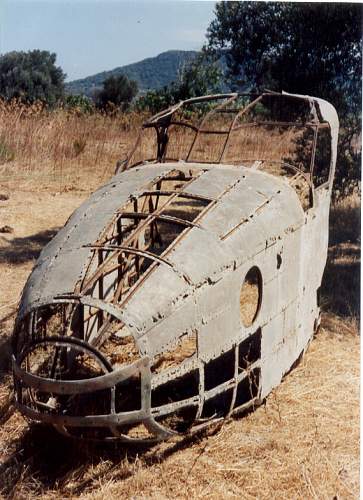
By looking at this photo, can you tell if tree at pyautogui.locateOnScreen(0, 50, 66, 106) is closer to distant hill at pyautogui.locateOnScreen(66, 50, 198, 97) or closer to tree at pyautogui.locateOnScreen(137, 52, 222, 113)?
distant hill at pyautogui.locateOnScreen(66, 50, 198, 97)

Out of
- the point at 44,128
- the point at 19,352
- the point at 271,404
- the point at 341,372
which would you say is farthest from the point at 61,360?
the point at 44,128

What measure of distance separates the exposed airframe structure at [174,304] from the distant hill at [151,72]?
555cm

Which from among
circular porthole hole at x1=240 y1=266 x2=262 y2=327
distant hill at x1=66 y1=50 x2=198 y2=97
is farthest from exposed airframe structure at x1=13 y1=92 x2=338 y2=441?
distant hill at x1=66 y1=50 x2=198 y2=97

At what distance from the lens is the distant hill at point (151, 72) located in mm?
15524

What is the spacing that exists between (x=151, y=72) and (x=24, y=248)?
1097cm

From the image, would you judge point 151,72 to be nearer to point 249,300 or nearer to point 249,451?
point 249,300

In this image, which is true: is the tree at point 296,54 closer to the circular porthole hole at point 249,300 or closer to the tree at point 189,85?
the circular porthole hole at point 249,300

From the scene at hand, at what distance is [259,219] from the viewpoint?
17.3 feet

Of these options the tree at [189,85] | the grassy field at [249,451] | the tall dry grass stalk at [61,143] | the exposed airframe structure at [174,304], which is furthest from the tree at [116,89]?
the exposed airframe structure at [174,304]

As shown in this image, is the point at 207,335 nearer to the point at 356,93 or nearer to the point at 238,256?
the point at 238,256

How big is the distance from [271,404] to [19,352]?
2629 millimetres

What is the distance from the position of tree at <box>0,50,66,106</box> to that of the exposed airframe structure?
1429cm

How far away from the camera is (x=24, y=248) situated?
11.4 meters

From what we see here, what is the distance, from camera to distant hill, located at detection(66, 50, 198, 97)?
611 inches
